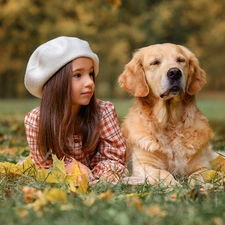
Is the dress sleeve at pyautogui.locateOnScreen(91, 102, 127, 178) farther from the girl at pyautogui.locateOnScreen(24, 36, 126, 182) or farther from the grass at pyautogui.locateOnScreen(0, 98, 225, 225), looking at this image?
the grass at pyautogui.locateOnScreen(0, 98, 225, 225)

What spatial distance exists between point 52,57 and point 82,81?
284mm

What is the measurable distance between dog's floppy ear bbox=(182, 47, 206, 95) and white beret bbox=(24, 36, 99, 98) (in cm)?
80

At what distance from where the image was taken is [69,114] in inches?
135

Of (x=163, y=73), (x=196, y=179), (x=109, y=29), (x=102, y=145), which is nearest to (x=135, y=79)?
(x=163, y=73)

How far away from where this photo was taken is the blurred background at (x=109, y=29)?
16438 millimetres

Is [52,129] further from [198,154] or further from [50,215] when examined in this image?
[50,215]

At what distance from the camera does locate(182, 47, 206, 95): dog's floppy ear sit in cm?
363

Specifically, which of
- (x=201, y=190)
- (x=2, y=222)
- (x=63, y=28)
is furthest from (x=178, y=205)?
(x=63, y=28)

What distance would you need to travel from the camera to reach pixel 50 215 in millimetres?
1981

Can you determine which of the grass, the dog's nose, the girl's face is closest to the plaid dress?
the girl's face

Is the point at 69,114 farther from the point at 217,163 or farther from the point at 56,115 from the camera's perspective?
the point at 217,163

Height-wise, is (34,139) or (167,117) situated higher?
(167,117)

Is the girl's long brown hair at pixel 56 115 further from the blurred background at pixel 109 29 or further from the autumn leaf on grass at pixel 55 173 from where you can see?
the blurred background at pixel 109 29

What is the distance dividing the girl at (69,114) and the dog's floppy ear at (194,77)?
0.67m
